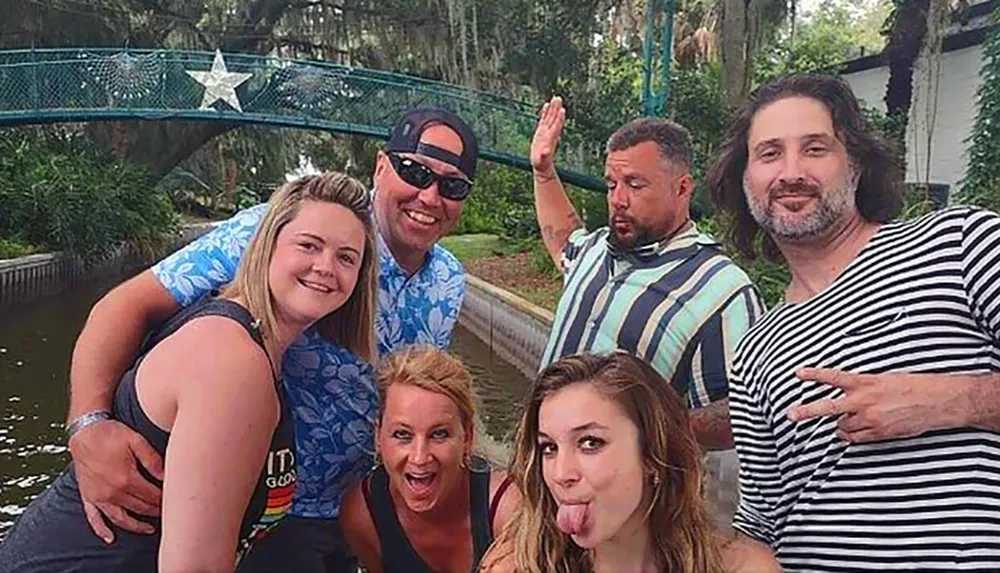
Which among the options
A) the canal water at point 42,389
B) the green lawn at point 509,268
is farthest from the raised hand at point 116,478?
the green lawn at point 509,268

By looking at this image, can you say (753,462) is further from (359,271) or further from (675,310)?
(359,271)

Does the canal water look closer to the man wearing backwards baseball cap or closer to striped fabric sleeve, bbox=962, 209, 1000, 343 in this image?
the man wearing backwards baseball cap

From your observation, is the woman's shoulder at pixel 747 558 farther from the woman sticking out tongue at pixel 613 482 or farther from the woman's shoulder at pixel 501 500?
the woman's shoulder at pixel 501 500

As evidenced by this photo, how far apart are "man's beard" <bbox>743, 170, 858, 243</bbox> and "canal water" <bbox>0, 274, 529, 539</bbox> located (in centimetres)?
297

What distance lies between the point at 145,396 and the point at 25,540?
1.29 feet

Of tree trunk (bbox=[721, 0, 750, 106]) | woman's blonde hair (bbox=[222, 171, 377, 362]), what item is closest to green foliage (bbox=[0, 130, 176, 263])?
tree trunk (bbox=[721, 0, 750, 106])

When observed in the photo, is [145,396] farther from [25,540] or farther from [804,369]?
[804,369]

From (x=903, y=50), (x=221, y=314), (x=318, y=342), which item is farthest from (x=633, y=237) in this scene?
(x=903, y=50)

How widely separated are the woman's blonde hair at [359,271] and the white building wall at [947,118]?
1180 centimetres

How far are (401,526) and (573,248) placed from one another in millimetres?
1213

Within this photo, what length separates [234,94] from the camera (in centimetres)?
1477

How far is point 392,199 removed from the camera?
222 centimetres

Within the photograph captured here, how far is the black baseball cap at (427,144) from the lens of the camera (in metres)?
→ 2.23

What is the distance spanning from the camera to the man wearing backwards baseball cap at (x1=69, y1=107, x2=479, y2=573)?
5.12 feet
